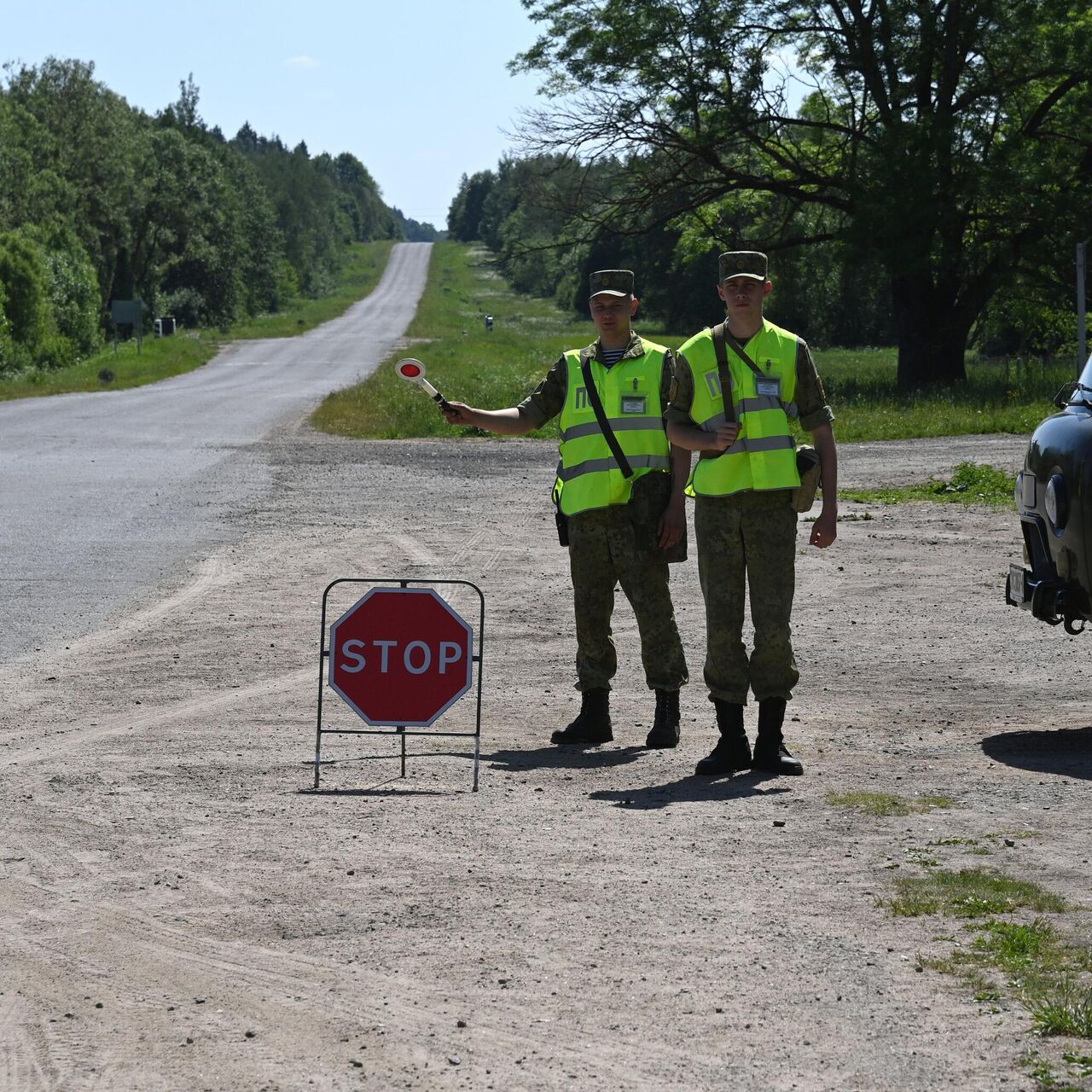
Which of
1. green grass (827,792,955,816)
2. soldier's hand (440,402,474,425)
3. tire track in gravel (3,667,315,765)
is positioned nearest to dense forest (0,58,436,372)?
tire track in gravel (3,667,315,765)

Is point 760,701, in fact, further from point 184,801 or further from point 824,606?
point 824,606

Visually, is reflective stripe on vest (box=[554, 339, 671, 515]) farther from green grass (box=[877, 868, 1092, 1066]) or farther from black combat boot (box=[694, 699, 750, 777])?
green grass (box=[877, 868, 1092, 1066])

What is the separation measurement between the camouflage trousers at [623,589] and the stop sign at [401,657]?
918 mm

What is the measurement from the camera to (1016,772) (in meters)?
7.09

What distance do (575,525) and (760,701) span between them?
132 centimetres

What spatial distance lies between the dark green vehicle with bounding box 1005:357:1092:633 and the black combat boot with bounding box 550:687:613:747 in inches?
81.1

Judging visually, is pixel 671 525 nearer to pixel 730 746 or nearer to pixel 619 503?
pixel 619 503

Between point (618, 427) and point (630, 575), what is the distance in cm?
70

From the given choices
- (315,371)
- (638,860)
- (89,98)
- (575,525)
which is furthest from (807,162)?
(89,98)

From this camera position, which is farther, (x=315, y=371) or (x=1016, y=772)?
(x=315, y=371)

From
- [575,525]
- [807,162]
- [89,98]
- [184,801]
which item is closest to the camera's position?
[184,801]

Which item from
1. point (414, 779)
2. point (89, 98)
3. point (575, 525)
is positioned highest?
point (89, 98)

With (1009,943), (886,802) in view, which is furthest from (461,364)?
(1009,943)

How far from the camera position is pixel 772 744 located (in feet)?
23.4
